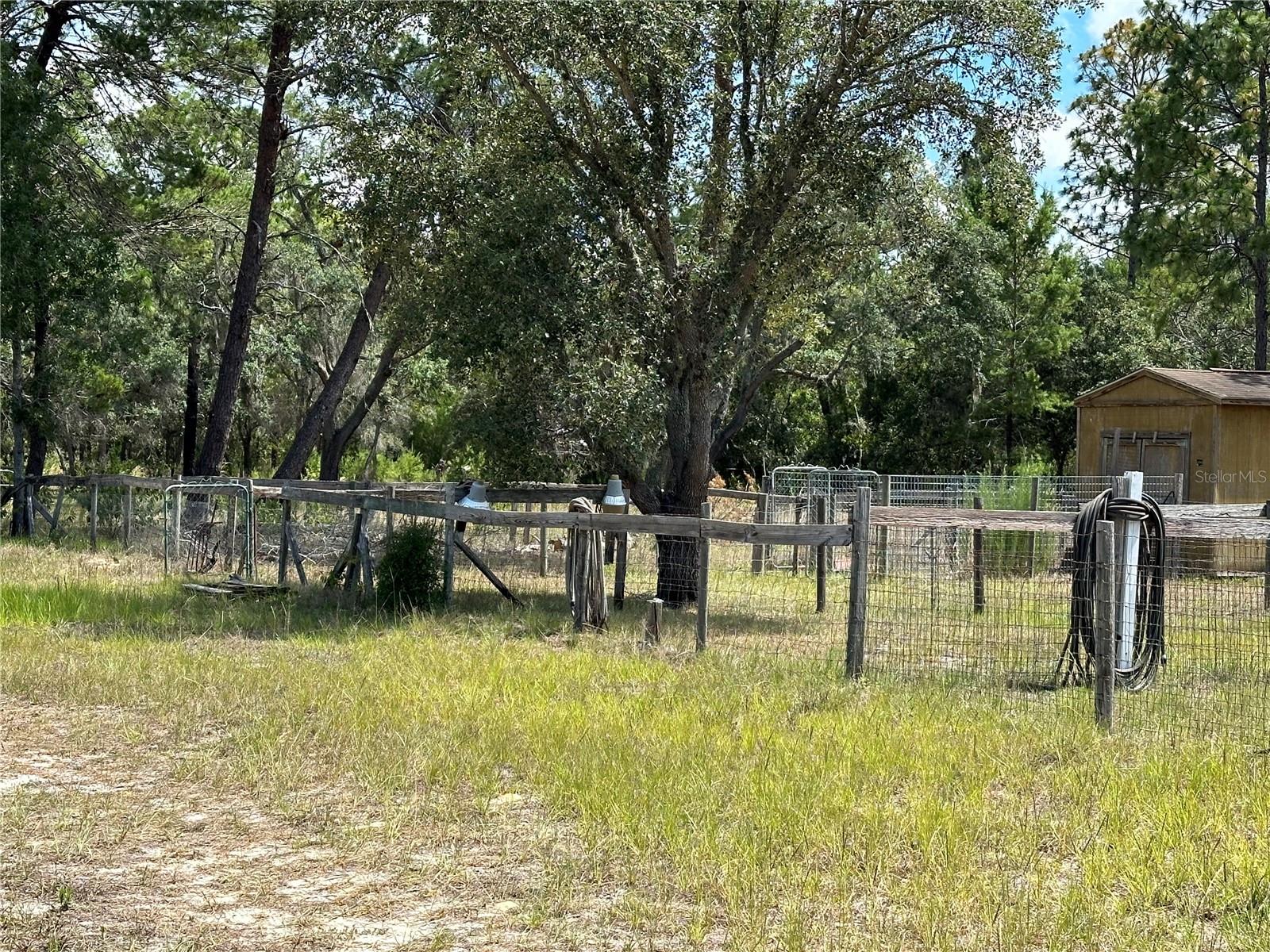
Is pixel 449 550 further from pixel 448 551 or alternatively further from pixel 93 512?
pixel 93 512

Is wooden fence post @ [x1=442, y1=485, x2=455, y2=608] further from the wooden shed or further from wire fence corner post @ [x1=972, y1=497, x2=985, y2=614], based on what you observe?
the wooden shed

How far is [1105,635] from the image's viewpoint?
339 inches

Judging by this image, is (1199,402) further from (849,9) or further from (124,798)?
(124,798)

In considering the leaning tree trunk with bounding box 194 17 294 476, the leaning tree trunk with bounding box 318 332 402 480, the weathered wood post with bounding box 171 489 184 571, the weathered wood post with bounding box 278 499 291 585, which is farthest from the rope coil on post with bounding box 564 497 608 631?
the leaning tree trunk with bounding box 318 332 402 480

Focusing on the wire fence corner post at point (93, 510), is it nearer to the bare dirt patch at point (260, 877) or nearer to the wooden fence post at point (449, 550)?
the wooden fence post at point (449, 550)

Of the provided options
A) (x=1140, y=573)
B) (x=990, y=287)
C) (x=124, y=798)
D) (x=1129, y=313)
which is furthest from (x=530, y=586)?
(x=1129, y=313)

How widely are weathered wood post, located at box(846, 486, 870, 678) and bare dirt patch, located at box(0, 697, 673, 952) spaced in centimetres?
384

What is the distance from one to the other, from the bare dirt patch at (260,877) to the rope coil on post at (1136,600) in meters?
4.74

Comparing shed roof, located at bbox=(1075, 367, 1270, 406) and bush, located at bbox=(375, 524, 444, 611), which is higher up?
shed roof, located at bbox=(1075, 367, 1270, 406)

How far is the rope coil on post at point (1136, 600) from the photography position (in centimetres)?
973

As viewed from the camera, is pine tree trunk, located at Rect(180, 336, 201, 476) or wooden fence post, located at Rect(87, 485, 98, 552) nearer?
wooden fence post, located at Rect(87, 485, 98, 552)

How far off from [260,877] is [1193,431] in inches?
787

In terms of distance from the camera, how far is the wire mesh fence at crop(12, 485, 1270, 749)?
9992mm

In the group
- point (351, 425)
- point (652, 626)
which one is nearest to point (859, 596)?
point (652, 626)
